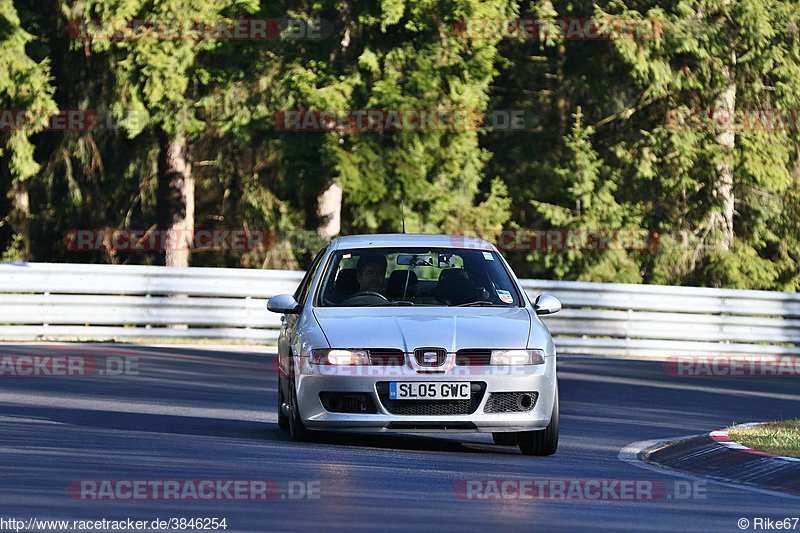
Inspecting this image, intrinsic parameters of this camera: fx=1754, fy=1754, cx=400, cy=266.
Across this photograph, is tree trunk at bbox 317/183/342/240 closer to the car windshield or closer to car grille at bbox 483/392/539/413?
the car windshield

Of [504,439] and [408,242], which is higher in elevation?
[408,242]

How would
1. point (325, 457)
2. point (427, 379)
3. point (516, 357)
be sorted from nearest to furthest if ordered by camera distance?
point (325, 457) < point (427, 379) < point (516, 357)

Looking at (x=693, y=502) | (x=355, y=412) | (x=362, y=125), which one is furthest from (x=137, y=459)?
(x=362, y=125)

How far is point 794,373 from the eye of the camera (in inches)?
949

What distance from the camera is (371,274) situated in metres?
13.1


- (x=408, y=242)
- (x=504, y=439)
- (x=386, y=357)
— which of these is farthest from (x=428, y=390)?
(x=408, y=242)

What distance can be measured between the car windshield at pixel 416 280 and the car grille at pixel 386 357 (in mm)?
918

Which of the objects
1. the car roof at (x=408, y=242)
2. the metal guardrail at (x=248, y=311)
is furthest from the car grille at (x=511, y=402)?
the metal guardrail at (x=248, y=311)

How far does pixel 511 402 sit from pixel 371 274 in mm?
1711

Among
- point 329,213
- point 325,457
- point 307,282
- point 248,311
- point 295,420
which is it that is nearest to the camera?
point 325,457

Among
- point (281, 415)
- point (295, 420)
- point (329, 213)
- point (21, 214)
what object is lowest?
point (21, 214)

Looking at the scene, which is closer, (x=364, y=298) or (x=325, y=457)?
(x=325, y=457)

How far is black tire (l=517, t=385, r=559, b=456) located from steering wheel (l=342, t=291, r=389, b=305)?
149 cm

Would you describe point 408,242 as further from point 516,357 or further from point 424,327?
point 516,357
